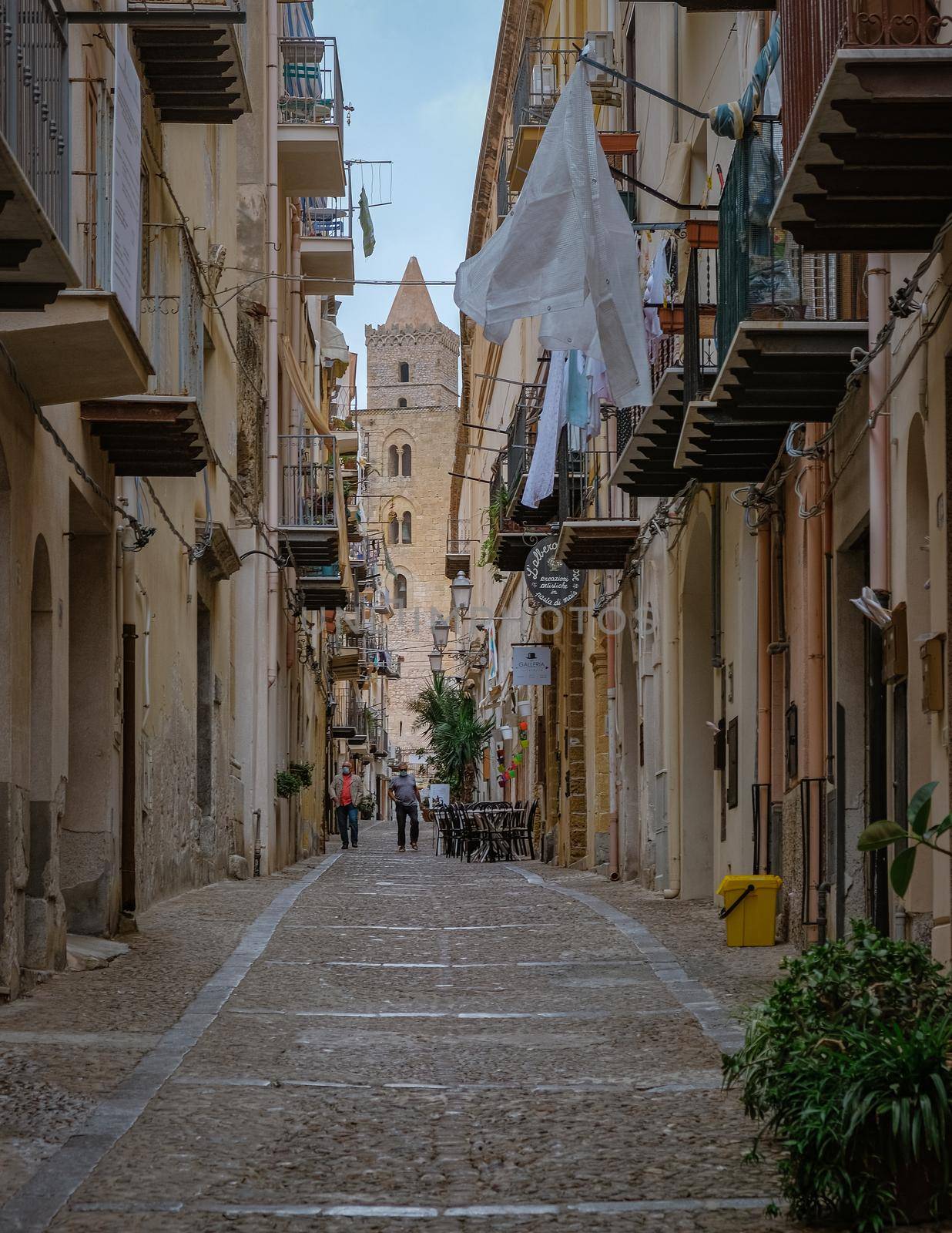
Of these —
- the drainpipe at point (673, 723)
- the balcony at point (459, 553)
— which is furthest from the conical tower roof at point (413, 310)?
the drainpipe at point (673, 723)

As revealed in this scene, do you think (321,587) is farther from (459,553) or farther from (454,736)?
(459,553)

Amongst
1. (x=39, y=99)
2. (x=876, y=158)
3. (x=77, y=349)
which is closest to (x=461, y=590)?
(x=77, y=349)

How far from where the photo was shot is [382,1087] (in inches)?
307

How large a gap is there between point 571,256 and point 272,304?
1400 cm

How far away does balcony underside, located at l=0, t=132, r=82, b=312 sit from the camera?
7.31 m

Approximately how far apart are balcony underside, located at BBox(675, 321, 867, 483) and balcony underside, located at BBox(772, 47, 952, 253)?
7.04 feet

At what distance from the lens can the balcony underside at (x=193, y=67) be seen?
12781 millimetres

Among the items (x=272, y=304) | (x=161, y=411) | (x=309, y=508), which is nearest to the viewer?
(x=161, y=411)

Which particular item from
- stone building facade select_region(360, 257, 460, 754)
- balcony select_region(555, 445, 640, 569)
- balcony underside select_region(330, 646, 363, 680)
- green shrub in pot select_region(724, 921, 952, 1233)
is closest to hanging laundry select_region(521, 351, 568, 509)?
balcony select_region(555, 445, 640, 569)

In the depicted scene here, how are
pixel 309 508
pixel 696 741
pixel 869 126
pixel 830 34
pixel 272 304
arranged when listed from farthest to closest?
pixel 309 508 → pixel 272 304 → pixel 696 741 → pixel 830 34 → pixel 869 126

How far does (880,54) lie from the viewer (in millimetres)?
6844

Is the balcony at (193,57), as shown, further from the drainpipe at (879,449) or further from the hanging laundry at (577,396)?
the hanging laundry at (577,396)

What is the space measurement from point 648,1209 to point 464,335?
54003mm

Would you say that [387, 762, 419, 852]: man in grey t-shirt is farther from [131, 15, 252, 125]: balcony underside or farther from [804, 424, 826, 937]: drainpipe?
[804, 424, 826, 937]: drainpipe
